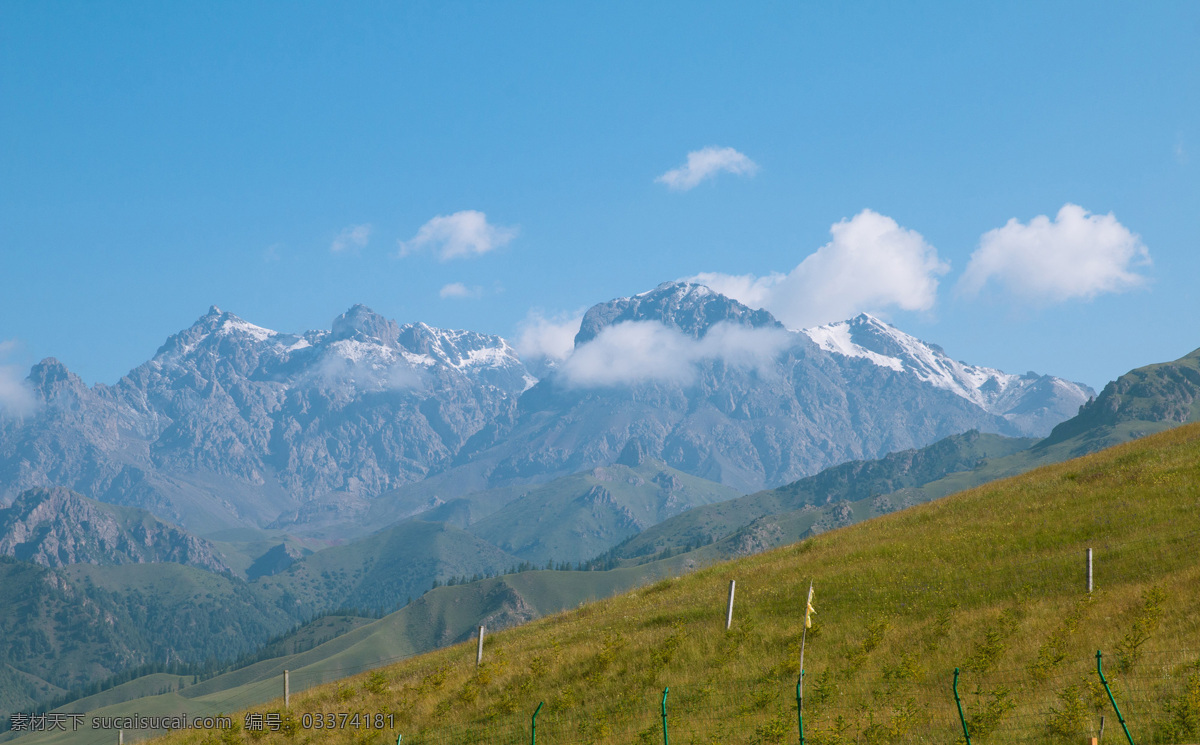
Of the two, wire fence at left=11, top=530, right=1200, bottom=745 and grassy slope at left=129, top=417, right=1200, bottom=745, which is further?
grassy slope at left=129, top=417, right=1200, bottom=745

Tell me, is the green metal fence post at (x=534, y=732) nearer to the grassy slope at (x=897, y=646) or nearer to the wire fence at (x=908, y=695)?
the wire fence at (x=908, y=695)

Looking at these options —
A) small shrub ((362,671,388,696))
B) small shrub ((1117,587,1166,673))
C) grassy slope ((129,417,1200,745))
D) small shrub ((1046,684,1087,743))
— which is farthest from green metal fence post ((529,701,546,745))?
small shrub ((1117,587,1166,673))

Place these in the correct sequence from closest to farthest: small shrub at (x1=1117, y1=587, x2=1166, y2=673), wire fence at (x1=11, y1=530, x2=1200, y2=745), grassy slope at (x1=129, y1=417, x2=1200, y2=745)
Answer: wire fence at (x1=11, y1=530, x2=1200, y2=745), grassy slope at (x1=129, y1=417, x2=1200, y2=745), small shrub at (x1=1117, y1=587, x2=1166, y2=673)

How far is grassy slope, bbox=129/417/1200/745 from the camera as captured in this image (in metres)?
23.9

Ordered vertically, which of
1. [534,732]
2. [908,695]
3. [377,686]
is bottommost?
[908,695]

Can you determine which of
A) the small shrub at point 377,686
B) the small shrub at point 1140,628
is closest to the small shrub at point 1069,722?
the small shrub at point 1140,628

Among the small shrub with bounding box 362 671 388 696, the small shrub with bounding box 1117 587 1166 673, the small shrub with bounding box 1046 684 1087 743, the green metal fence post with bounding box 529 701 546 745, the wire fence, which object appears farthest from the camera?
the small shrub with bounding box 362 671 388 696

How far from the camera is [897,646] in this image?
97.5 feet

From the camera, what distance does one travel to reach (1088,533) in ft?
121

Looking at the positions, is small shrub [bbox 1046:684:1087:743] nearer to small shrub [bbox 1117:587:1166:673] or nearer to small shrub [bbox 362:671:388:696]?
small shrub [bbox 1117:587:1166:673]

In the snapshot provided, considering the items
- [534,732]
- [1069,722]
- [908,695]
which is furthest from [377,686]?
[1069,722]

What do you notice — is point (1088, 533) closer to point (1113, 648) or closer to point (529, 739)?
point (1113, 648)

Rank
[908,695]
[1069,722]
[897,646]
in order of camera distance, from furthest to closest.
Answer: [897,646] → [908,695] → [1069,722]

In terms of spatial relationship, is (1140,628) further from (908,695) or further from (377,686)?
(377,686)
